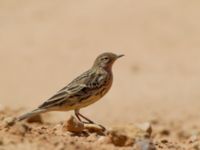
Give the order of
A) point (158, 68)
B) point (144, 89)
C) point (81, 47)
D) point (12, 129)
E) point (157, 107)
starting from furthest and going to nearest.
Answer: point (81, 47) < point (158, 68) < point (144, 89) < point (157, 107) < point (12, 129)

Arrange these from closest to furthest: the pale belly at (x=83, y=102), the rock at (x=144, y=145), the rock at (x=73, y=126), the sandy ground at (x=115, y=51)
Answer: the rock at (x=144, y=145)
the rock at (x=73, y=126)
the pale belly at (x=83, y=102)
the sandy ground at (x=115, y=51)

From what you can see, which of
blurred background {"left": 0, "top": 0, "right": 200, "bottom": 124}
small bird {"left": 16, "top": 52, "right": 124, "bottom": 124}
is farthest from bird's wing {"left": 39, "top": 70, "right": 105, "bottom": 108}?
blurred background {"left": 0, "top": 0, "right": 200, "bottom": 124}

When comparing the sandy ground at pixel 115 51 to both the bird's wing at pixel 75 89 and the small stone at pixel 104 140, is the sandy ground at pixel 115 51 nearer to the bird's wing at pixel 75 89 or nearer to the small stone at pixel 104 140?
the bird's wing at pixel 75 89

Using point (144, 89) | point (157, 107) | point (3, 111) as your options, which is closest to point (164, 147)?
point (3, 111)

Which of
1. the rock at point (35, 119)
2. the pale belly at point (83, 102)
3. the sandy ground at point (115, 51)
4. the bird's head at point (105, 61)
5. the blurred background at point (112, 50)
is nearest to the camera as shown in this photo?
the pale belly at point (83, 102)

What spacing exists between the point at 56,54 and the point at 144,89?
4.04m

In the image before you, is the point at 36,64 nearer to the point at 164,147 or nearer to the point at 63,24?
the point at 63,24

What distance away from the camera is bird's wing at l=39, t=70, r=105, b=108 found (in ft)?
41.2

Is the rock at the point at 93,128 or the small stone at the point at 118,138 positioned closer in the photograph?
the small stone at the point at 118,138

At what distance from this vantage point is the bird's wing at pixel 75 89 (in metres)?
12.6

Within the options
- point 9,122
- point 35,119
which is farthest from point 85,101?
point 9,122

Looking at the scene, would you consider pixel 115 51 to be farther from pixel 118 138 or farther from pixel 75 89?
pixel 118 138

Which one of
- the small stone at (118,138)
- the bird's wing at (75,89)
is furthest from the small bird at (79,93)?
the small stone at (118,138)

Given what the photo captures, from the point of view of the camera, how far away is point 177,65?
2477 centimetres
